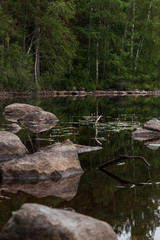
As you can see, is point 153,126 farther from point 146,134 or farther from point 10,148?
point 10,148

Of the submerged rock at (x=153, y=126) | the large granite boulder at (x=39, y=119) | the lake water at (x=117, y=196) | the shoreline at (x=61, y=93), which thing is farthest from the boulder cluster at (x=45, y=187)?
the shoreline at (x=61, y=93)

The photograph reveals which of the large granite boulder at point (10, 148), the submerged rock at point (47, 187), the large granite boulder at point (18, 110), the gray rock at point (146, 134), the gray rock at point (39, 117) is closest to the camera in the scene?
the submerged rock at point (47, 187)

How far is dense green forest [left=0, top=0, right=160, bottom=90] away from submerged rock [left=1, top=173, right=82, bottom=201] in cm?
2664

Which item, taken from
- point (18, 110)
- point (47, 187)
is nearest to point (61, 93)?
point (18, 110)

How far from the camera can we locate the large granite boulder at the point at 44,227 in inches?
127

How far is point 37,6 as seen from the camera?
127 feet

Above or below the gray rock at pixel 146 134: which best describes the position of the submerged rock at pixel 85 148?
above

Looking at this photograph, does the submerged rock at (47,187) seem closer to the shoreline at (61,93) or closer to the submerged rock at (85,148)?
the submerged rock at (85,148)

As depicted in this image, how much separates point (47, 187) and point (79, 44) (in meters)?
40.1

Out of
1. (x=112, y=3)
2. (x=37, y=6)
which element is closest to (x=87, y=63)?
(x=112, y=3)

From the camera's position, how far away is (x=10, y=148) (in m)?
8.00

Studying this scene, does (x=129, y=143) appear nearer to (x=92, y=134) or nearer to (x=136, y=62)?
(x=92, y=134)

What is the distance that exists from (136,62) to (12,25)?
18.5 m

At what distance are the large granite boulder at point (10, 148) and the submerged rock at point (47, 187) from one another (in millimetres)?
1672
